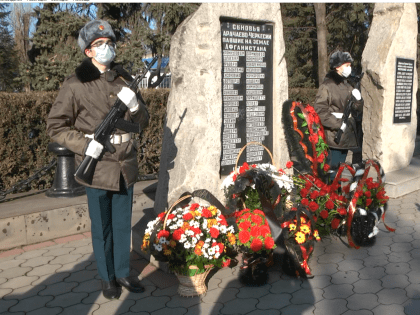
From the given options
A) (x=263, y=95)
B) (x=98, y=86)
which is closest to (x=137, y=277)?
(x=98, y=86)

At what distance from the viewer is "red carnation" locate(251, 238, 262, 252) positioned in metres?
3.66

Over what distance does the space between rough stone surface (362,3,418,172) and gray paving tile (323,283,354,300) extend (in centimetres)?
395

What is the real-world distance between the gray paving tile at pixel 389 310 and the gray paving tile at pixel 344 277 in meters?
0.48

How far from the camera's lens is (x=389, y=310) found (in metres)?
3.25

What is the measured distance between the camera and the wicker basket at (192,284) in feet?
11.5

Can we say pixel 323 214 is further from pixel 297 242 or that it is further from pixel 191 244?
pixel 191 244

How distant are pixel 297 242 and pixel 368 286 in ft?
2.10

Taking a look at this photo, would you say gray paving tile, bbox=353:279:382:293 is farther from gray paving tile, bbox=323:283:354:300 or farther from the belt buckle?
the belt buckle

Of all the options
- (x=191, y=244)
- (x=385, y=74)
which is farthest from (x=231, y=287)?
(x=385, y=74)

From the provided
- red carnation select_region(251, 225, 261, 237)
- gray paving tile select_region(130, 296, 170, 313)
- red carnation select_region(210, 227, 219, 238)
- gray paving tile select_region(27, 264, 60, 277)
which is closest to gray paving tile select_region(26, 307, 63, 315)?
gray paving tile select_region(130, 296, 170, 313)

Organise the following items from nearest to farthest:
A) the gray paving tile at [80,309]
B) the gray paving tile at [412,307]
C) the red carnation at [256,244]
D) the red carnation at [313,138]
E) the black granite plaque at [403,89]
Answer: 1. the gray paving tile at [412,307]
2. the gray paving tile at [80,309]
3. the red carnation at [256,244]
4. the red carnation at [313,138]
5. the black granite plaque at [403,89]

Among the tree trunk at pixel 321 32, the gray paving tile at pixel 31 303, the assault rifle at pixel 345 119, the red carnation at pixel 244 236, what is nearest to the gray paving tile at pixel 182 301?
the red carnation at pixel 244 236

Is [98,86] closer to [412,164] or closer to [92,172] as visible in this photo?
[92,172]

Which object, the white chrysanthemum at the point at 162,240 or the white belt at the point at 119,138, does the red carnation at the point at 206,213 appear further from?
the white belt at the point at 119,138
